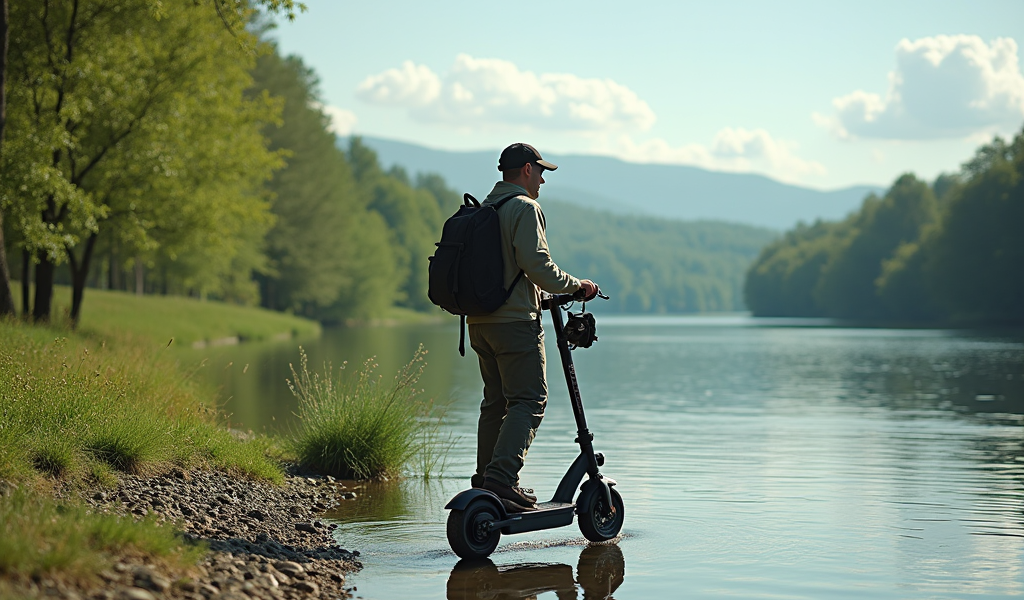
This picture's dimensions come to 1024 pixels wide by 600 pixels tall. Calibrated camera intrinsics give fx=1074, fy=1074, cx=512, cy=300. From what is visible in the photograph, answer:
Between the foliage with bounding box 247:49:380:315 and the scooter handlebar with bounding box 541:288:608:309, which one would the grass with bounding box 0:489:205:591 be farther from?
the foliage with bounding box 247:49:380:315

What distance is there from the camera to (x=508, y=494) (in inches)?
262

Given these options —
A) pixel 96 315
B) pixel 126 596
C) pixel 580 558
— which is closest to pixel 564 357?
pixel 580 558

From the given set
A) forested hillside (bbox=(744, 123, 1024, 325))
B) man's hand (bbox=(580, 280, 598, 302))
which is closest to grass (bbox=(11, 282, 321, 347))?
man's hand (bbox=(580, 280, 598, 302))

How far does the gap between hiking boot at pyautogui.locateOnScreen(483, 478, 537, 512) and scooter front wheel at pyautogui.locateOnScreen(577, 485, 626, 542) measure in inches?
19.9

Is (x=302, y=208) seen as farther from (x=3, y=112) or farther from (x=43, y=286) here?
(x=3, y=112)

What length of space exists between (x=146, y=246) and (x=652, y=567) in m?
19.1

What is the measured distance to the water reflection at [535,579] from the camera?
582cm

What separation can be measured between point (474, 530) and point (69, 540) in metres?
2.49

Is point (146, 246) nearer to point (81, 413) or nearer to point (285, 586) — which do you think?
point (81, 413)

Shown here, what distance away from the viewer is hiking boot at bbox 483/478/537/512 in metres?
6.64

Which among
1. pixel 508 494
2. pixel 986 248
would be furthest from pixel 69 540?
pixel 986 248

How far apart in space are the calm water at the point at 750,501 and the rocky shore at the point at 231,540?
0.88 ft

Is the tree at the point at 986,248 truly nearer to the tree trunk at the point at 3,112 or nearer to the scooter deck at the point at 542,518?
the tree trunk at the point at 3,112

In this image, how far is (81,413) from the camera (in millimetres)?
7852
